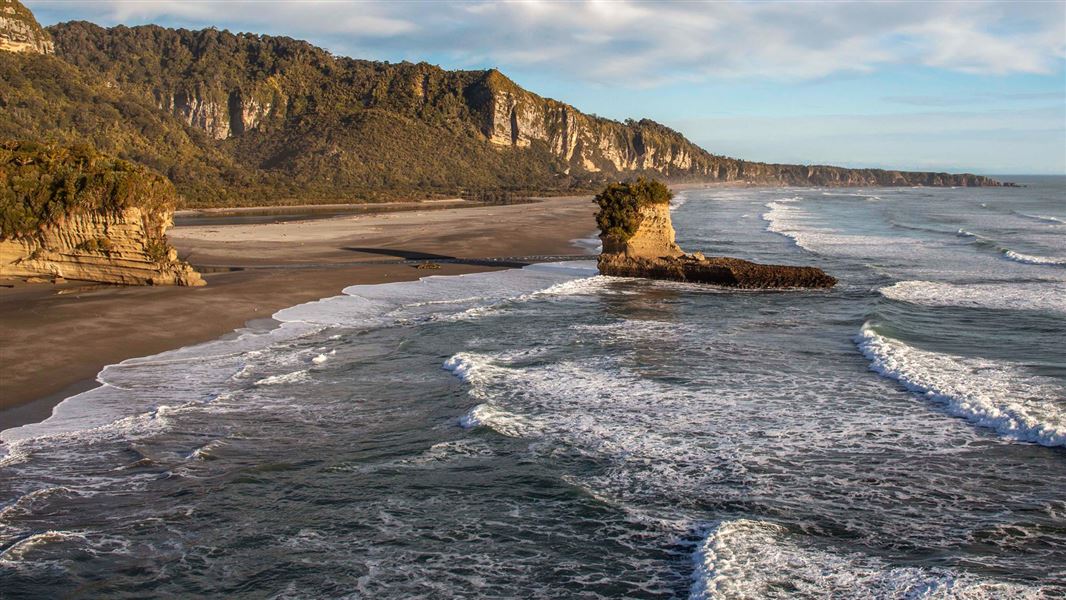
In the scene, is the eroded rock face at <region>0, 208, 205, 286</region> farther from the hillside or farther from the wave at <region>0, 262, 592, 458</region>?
the hillside

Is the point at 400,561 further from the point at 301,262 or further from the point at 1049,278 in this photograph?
the point at 1049,278

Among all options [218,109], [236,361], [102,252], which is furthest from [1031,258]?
[218,109]

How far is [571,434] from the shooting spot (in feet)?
47.6

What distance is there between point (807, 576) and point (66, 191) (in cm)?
2754

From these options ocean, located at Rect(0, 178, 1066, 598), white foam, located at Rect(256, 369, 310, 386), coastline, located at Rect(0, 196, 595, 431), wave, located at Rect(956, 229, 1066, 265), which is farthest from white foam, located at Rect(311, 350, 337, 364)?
wave, located at Rect(956, 229, 1066, 265)

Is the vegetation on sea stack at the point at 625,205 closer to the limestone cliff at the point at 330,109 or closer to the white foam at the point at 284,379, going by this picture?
the white foam at the point at 284,379

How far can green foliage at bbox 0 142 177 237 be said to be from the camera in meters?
28.4

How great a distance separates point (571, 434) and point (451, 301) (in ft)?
49.5

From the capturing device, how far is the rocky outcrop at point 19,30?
324 feet

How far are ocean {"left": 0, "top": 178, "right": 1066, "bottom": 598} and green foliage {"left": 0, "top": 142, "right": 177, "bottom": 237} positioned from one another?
8470 mm

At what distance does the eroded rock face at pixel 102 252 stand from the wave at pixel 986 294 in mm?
25064

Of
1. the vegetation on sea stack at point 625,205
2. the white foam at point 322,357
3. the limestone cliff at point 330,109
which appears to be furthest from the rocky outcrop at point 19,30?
the white foam at point 322,357

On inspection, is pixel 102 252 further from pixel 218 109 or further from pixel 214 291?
pixel 218 109

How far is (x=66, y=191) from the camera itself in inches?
1121
